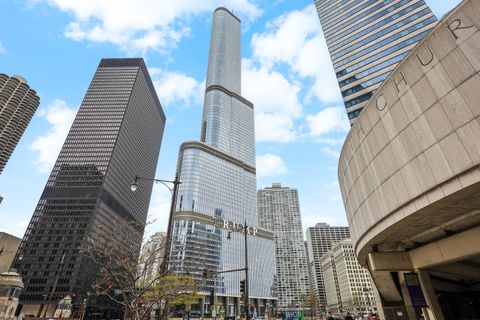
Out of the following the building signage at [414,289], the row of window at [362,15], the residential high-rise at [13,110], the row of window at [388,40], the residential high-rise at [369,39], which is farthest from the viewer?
the residential high-rise at [13,110]

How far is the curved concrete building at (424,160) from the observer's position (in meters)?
8.41

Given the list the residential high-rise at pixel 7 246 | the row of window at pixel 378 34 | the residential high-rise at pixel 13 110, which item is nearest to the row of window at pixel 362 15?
the row of window at pixel 378 34

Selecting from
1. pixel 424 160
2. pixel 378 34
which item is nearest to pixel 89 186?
pixel 378 34

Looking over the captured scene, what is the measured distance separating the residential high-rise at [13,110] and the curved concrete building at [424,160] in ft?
565

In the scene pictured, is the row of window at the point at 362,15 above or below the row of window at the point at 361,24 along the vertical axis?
above

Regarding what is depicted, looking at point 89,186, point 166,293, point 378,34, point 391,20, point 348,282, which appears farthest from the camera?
point 348,282

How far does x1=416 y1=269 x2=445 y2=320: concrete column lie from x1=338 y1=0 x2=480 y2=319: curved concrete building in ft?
0.15

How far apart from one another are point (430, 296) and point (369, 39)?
53.2m

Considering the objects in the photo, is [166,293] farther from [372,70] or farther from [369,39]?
[369,39]

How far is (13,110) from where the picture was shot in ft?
484

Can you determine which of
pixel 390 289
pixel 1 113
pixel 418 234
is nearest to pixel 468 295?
pixel 390 289

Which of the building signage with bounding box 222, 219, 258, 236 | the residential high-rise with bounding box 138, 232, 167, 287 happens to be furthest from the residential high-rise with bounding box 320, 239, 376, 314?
the residential high-rise with bounding box 138, 232, 167, 287

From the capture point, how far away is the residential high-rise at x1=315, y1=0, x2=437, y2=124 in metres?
48.2

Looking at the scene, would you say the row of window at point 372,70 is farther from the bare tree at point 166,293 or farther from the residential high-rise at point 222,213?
the residential high-rise at point 222,213
